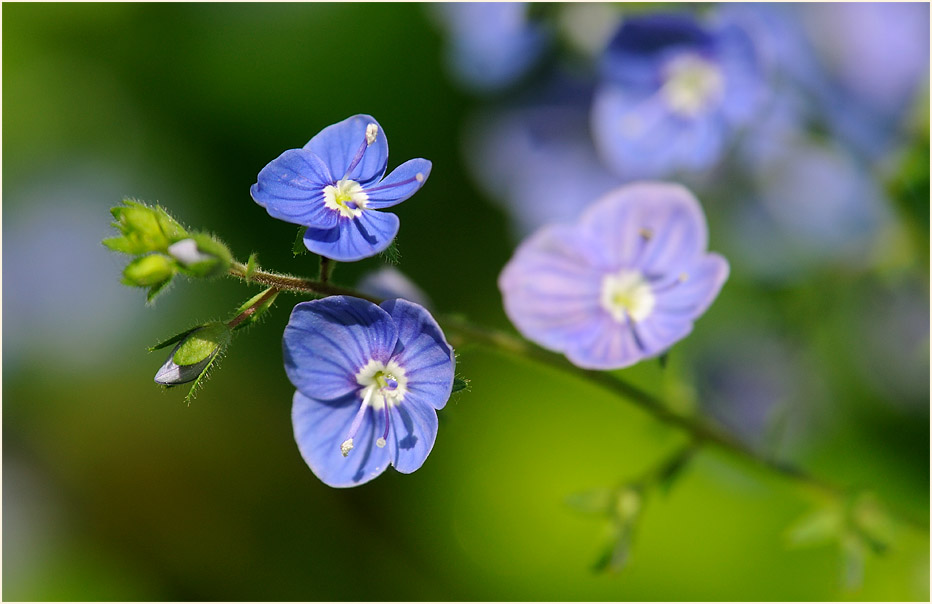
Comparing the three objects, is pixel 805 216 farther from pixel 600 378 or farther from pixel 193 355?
pixel 193 355

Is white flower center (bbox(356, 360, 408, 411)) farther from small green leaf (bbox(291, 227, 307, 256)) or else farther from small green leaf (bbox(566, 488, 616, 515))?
small green leaf (bbox(566, 488, 616, 515))

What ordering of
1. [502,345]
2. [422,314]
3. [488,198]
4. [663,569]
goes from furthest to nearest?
[488,198] < [663,569] < [502,345] < [422,314]

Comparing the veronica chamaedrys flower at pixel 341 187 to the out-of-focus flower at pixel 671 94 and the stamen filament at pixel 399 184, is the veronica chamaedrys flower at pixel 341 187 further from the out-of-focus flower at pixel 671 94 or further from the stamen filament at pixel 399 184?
the out-of-focus flower at pixel 671 94

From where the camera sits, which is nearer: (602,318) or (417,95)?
(602,318)

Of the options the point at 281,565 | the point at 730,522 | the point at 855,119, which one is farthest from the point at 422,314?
the point at 281,565

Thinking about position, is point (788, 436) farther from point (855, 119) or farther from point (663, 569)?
point (855, 119)

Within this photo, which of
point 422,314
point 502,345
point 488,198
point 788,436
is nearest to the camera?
point 422,314

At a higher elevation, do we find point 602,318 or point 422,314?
point 422,314

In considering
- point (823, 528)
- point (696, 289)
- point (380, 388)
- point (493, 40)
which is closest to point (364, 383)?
point (380, 388)
